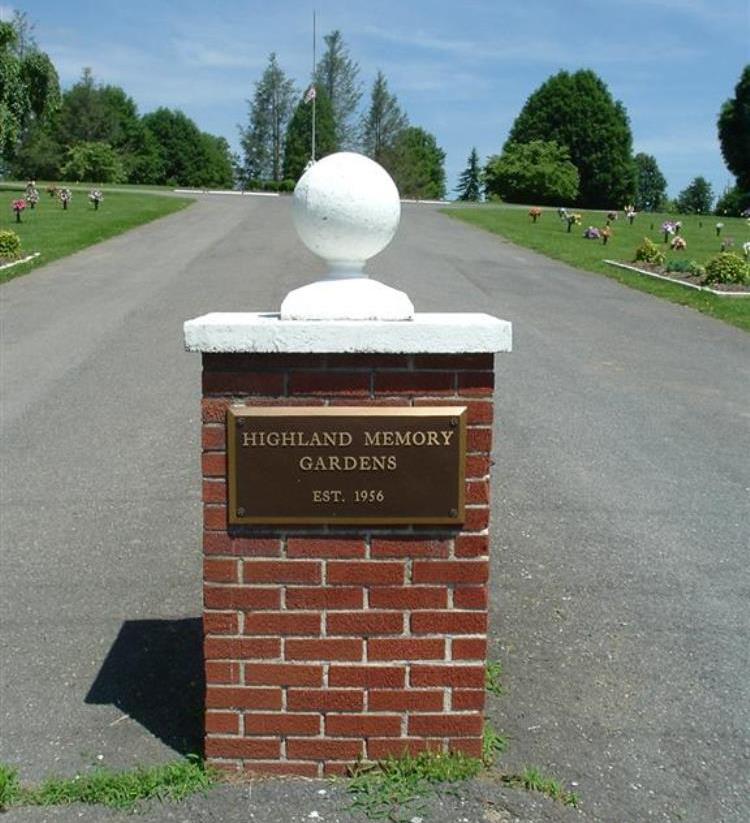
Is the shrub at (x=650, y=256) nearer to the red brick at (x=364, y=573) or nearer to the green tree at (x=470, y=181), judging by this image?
the red brick at (x=364, y=573)

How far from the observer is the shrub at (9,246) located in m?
19.6

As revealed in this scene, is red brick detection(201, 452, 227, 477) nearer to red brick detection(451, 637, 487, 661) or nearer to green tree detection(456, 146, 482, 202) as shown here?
red brick detection(451, 637, 487, 661)

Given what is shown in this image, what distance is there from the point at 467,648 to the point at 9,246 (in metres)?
18.3

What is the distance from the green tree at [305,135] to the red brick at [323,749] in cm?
7097

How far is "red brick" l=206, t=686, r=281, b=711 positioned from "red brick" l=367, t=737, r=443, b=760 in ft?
1.13

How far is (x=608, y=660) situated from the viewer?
4.37 metres

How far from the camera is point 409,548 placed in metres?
3.35

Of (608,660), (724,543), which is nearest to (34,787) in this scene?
(608,660)

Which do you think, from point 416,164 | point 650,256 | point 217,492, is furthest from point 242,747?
point 416,164

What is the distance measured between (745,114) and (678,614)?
70669 mm

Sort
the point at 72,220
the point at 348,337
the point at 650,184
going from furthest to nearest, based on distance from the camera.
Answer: the point at 650,184 → the point at 72,220 → the point at 348,337

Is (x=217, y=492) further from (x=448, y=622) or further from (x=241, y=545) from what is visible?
(x=448, y=622)

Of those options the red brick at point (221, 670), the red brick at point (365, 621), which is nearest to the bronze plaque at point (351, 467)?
the red brick at point (365, 621)

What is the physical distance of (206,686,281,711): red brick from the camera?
3404 mm
